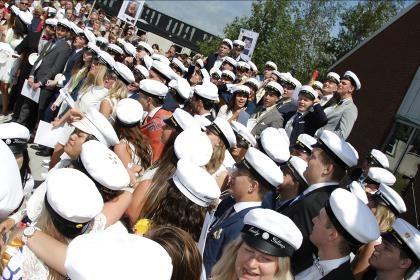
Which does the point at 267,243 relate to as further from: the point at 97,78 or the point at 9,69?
the point at 9,69

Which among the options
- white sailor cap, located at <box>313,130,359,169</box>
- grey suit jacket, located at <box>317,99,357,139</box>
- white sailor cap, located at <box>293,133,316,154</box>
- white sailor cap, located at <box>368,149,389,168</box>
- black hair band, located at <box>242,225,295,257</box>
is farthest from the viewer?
grey suit jacket, located at <box>317,99,357,139</box>

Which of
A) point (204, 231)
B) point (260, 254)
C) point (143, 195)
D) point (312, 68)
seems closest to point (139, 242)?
point (260, 254)

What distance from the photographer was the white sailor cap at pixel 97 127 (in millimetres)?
3562

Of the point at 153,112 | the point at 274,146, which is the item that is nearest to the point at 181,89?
the point at 153,112

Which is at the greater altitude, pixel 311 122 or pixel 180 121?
pixel 311 122

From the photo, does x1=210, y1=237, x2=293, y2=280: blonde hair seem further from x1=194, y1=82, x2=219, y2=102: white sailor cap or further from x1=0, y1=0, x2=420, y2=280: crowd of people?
x1=194, y1=82, x2=219, y2=102: white sailor cap

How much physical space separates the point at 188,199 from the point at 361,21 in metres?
21.6

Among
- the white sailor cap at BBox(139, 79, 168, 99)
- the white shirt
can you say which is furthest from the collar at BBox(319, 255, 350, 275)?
the white sailor cap at BBox(139, 79, 168, 99)

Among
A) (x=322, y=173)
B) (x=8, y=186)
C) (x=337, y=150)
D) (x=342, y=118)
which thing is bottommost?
(x=8, y=186)

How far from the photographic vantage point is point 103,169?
105 inches

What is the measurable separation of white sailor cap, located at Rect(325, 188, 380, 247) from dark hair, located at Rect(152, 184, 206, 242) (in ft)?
2.67

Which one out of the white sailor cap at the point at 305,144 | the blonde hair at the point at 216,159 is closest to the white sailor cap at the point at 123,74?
the blonde hair at the point at 216,159

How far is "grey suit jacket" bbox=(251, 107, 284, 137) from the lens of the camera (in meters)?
6.51

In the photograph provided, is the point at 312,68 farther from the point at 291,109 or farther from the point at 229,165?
the point at 229,165
